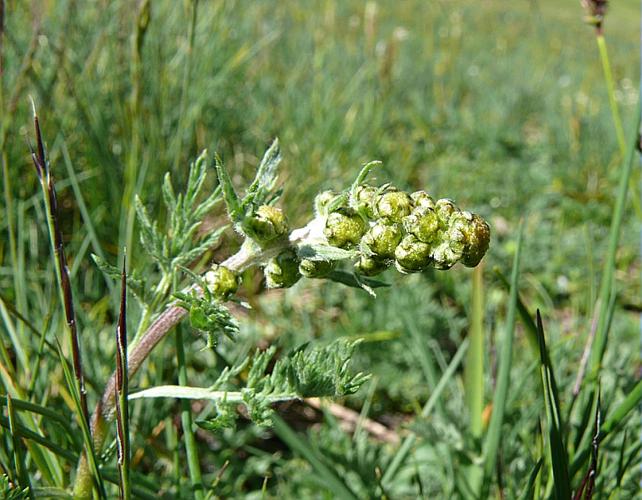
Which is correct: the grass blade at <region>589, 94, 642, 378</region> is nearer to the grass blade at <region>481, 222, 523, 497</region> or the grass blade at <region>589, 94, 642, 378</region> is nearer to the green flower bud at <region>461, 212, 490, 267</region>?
the grass blade at <region>481, 222, 523, 497</region>

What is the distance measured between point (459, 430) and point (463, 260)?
0.92 m

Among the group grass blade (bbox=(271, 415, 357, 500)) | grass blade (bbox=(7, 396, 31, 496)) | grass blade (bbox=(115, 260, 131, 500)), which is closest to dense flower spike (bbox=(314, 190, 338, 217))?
grass blade (bbox=(115, 260, 131, 500))

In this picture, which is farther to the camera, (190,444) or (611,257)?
(611,257)

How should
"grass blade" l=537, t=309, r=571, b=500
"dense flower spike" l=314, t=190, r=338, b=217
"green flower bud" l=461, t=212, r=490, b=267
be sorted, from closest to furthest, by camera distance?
"green flower bud" l=461, t=212, r=490, b=267 → "dense flower spike" l=314, t=190, r=338, b=217 → "grass blade" l=537, t=309, r=571, b=500

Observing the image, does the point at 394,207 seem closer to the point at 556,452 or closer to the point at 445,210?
the point at 445,210

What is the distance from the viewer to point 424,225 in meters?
0.80

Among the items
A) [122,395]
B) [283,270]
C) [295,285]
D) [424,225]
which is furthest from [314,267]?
[295,285]

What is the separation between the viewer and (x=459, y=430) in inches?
63.4

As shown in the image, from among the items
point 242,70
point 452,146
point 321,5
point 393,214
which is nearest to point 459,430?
point 393,214

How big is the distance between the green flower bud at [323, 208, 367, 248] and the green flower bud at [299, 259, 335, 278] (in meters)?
0.04

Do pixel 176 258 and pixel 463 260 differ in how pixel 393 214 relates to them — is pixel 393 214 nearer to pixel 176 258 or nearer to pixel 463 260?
pixel 463 260

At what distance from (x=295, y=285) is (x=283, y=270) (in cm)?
67

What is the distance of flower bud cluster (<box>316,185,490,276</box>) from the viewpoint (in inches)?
31.6

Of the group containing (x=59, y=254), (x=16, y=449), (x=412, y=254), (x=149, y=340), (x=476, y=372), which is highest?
(x=412, y=254)
